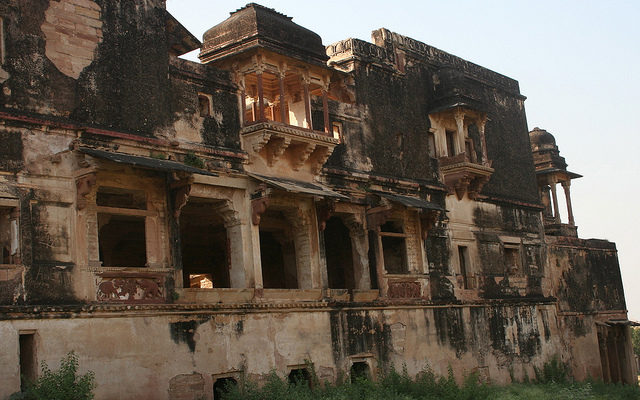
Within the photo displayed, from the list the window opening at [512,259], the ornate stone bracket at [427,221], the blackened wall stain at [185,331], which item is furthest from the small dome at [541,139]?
the blackened wall stain at [185,331]

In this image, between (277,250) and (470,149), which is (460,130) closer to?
(470,149)

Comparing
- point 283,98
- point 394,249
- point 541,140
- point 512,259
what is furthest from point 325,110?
point 541,140

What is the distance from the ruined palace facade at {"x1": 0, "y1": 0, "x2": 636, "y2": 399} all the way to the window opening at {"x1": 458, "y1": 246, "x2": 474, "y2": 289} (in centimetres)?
6

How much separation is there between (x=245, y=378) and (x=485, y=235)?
9.38 meters

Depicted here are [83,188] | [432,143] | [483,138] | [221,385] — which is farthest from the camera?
[483,138]

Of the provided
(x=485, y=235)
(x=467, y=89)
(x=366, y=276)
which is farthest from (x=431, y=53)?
(x=366, y=276)

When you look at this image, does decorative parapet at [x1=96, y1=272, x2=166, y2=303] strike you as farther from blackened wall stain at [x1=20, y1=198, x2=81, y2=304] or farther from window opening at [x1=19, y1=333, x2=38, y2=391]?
window opening at [x1=19, y1=333, x2=38, y2=391]

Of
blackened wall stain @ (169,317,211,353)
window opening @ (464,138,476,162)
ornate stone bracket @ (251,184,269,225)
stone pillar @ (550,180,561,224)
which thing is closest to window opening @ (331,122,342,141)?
ornate stone bracket @ (251,184,269,225)

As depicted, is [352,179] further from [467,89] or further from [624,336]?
[624,336]

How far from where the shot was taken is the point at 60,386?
12289 millimetres

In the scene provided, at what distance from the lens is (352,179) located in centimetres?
1928

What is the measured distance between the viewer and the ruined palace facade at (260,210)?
44.6 ft

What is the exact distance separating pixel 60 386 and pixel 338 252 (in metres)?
9.16

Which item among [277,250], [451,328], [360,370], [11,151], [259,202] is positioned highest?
[11,151]
